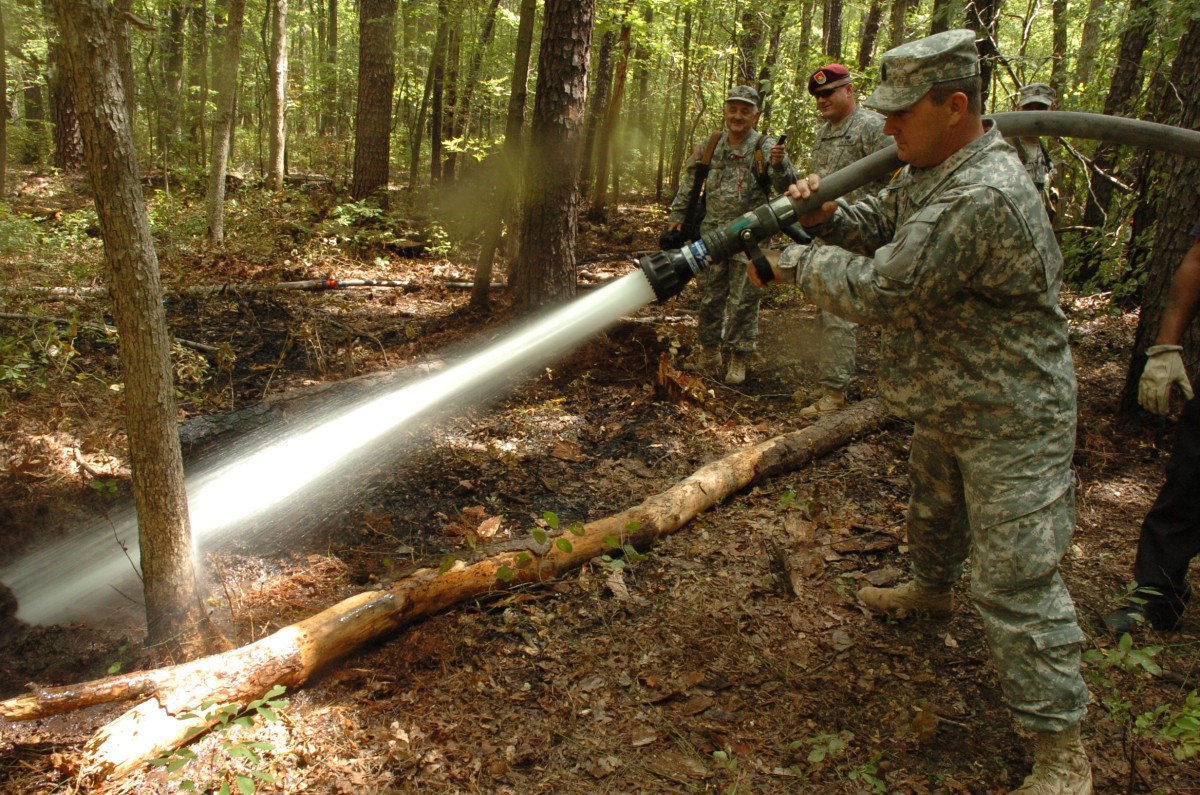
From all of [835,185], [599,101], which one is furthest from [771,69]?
[835,185]

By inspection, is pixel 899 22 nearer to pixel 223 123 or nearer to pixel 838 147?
pixel 838 147

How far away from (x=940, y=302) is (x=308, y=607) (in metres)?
3.14

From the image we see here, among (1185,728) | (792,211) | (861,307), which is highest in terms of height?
(792,211)

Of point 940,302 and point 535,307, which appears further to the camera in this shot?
point 535,307

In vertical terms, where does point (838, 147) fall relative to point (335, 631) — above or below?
above

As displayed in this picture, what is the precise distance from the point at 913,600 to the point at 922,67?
7.47 ft

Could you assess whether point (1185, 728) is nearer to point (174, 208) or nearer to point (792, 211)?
point (792, 211)

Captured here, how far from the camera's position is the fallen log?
251cm

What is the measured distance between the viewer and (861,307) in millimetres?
2422

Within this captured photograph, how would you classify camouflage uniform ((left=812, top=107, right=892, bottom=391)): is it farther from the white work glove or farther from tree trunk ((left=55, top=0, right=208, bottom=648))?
tree trunk ((left=55, top=0, right=208, bottom=648))

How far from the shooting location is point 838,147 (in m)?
5.54

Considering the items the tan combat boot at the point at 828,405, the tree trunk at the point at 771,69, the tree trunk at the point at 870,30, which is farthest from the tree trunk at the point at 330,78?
the tan combat boot at the point at 828,405

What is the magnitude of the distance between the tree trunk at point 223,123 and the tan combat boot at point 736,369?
7.50 meters

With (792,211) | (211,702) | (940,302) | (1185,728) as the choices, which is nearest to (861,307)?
(940,302)
